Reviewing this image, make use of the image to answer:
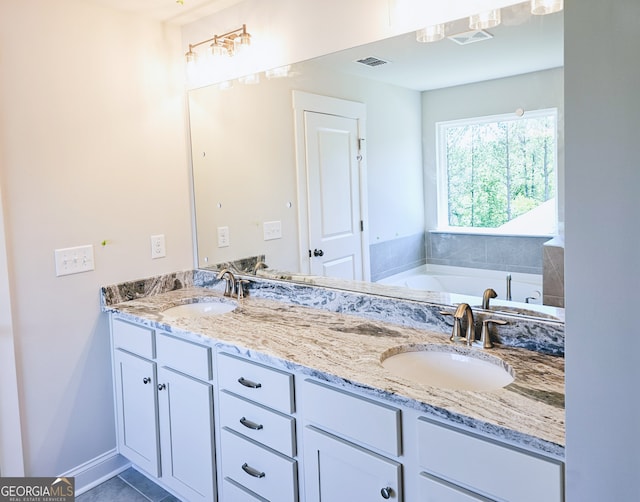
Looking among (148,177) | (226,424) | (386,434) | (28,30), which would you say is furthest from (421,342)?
(28,30)

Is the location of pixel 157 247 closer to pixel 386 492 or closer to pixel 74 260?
pixel 74 260

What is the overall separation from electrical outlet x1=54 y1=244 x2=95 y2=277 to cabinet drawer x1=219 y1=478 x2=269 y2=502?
1.22 meters

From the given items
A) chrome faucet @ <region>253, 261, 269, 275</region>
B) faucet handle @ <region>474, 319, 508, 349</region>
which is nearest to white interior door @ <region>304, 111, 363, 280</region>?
chrome faucet @ <region>253, 261, 269, 275</region>

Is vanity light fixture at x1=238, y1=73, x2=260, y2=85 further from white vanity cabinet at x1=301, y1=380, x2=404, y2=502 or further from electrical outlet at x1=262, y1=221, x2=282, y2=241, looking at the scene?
white vanity cabinet at x1=301, y1=380, x2=404, y2=502

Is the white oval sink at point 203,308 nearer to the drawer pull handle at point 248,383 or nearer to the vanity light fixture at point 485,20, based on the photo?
the drawer pull handle at point 248,383

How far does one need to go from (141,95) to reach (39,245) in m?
0.93

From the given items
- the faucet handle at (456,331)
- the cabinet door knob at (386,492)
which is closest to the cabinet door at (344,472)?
the cabinet door knob at (386,492)

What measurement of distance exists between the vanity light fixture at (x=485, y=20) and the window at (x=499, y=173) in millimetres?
309

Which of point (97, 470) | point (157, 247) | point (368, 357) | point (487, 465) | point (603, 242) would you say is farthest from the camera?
point (157, 247)

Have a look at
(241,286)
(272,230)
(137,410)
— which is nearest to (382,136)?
(272,230)

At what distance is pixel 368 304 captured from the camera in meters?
2.10

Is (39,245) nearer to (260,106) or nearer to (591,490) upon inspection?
(260,106)

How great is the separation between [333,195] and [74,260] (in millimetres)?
1282

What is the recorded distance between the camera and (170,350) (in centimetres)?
214
